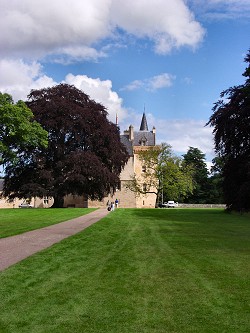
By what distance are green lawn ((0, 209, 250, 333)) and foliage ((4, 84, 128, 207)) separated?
3281 centimetres

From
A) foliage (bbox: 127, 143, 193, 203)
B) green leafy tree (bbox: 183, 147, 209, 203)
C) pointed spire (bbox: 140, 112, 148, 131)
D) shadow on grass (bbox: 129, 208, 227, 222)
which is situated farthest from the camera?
pointed spire (bbox: 140, 112, 148, 131)

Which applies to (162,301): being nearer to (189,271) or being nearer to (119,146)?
(189,271)

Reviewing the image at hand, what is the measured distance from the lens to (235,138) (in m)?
35.4

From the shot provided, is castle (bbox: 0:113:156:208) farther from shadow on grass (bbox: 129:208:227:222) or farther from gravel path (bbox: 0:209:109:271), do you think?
gravel path (bbox: 0:209:109:271)

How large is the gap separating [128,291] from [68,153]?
133ft

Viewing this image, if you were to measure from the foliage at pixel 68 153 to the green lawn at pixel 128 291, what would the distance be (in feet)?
108

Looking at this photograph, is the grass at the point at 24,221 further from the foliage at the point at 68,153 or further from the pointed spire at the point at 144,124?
the pointed spire at the point at 144,124

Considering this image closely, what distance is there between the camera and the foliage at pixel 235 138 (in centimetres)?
3369

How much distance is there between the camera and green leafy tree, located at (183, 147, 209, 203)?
8610cm

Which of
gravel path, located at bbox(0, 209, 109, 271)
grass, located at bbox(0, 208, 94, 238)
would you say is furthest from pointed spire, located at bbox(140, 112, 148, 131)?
gravel path, located at bbox(0, 209, 109, 271)

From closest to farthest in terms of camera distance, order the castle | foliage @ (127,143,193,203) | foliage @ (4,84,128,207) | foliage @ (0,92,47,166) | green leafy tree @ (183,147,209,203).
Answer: foliage @ (0,92,47,166), foliage @ (4,84,128,207), foliage @ (127,143,193,203), the castle, green leafy tree @ (183,147,209,203)

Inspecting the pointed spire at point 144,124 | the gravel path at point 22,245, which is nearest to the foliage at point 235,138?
the gravel path at point 22,245

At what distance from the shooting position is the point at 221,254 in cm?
1078

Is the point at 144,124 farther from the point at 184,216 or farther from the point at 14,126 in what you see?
the point at 184,216
